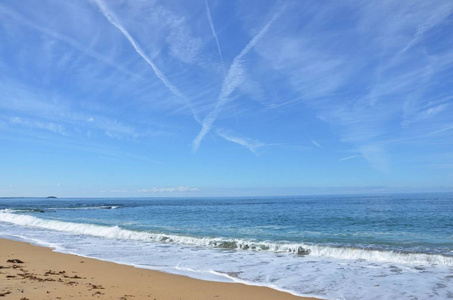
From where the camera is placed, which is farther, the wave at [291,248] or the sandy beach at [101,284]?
the wave at [291,248]

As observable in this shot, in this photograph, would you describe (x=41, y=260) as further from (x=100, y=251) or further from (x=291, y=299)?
(x=291, y=299)

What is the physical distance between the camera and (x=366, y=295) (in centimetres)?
825

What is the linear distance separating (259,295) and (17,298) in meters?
5.80

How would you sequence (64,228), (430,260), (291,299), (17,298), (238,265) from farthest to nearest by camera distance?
(64,228)
(430,260)
(238,265)
(291,299)
(17,298)

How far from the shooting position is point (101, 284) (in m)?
8.95

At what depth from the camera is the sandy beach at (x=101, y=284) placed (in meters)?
7.81

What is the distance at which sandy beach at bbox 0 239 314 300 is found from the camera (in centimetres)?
781

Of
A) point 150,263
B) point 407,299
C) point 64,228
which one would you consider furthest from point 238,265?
point 64,228

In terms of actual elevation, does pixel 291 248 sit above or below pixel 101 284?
below

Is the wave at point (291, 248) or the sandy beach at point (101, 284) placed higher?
the sandy beach at point (101, 284)

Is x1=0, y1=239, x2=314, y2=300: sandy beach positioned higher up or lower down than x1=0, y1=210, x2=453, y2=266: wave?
higher up

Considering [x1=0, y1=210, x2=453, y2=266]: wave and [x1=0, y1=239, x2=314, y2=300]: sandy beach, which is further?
[x1=0, y1=210, x2=453, y2=266]: wave

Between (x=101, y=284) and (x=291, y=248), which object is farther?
(x=291, y=248)

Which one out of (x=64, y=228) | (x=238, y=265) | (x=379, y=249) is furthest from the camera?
(x=64, y=228)
